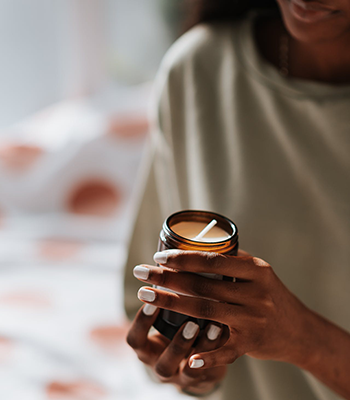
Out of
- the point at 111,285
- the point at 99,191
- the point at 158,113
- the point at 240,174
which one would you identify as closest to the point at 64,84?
the point at 99,191

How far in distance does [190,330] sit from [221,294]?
0.16 feet

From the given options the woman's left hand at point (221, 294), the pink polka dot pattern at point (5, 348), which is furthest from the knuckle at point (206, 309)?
the pink polka dot pattern at point (5, 348)

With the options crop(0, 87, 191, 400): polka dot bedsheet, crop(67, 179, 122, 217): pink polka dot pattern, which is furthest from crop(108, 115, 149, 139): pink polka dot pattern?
crop(67, 179, 122, 217): pink polka dot pattern

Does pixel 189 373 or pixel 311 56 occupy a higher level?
pixel 311 56

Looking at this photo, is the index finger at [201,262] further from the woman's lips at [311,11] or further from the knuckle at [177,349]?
the woman's lips at [311,11]

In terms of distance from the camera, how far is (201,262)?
1.05 feet

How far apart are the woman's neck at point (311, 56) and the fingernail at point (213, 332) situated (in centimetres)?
40

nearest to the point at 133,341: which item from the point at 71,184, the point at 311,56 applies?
the point at 311,56

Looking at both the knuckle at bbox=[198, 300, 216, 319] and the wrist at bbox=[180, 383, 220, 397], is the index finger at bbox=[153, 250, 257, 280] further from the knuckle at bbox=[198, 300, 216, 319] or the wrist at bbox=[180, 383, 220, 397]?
the wrist at bbox=[180, 383, 220, 397]

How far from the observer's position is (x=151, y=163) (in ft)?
2.37

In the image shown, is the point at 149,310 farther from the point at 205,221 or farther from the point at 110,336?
the point at 110,336

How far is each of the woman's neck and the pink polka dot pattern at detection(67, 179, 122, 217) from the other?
2.32 feet

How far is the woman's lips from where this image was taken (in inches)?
18.9

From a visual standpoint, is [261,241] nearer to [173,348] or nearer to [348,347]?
[348,347]
